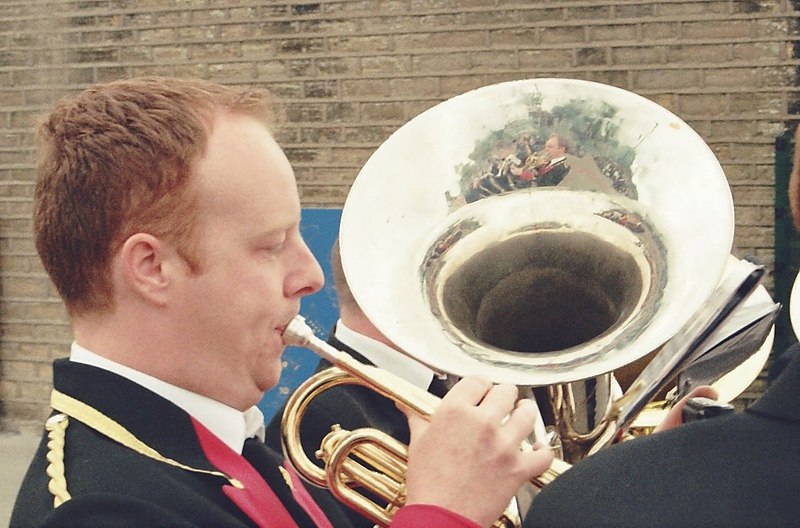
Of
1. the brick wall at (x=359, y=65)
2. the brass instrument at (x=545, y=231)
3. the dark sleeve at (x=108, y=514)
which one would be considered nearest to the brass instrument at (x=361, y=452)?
the brass instrument at (x=545, y=231)

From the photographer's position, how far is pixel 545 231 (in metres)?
2.05

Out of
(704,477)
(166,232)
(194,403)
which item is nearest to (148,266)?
(166,232)

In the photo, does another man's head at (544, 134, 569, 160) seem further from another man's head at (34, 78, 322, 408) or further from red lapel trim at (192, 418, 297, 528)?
red lapel trim at (192, 418, 297, 528)

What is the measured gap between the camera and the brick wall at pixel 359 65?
14.4 ft

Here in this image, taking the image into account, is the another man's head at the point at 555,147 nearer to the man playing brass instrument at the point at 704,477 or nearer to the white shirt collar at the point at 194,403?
the white shirt collar at the point at 194,403

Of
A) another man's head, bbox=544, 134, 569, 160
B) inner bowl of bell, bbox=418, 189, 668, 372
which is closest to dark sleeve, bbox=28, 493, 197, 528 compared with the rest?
inner bowl of bell, bbox=418, 189, 668, 372

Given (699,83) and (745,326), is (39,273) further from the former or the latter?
(745,326)

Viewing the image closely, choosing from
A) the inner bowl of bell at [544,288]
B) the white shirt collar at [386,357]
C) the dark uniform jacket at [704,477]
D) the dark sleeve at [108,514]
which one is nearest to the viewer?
the dark uniform jacket at [704,477]

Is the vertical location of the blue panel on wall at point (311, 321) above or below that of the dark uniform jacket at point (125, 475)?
below

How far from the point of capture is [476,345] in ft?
6.07

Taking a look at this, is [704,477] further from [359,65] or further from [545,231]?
[359,65]

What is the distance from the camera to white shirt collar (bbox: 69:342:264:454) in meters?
1.35

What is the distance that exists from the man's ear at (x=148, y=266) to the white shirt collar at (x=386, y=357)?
110 centimetres

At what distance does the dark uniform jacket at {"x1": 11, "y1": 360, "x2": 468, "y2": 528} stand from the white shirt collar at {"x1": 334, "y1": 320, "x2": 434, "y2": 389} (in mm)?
1026
